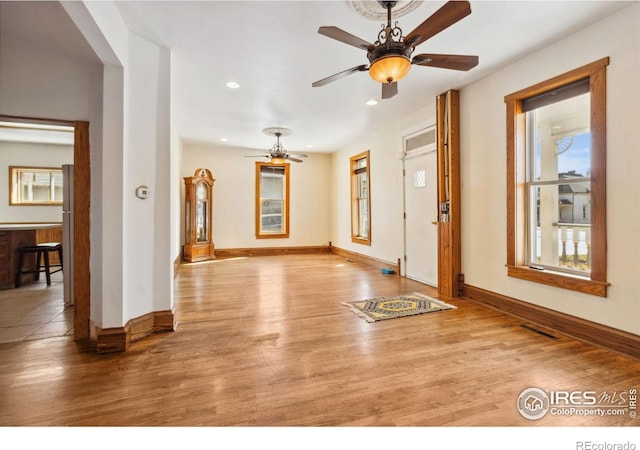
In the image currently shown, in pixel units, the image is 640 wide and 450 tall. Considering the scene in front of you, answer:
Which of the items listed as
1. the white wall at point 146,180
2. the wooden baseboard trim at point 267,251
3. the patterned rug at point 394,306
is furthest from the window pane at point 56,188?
the patterned rug at point 394,306

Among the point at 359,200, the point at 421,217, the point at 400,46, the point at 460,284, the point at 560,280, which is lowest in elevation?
the point at 460,284

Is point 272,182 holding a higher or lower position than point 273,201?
higher

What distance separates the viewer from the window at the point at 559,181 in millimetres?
2648

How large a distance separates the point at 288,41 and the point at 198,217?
17.1ft

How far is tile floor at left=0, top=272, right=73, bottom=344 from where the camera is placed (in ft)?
9.42

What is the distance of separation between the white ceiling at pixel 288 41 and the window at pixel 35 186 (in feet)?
14.2

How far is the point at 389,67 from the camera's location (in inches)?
86.8

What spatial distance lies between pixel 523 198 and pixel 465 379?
2.31 metres

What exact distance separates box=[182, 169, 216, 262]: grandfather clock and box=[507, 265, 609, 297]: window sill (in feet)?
20.4

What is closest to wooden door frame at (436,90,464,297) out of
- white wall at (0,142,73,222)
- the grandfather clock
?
the grandfather clock

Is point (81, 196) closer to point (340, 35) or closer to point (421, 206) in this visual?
point (340, 35)

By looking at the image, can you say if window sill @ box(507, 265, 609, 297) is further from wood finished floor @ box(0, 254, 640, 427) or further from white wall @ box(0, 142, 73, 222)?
white wall @ box(0, 142, 73, 222)

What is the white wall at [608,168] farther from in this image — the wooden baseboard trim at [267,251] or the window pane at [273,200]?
the window pane at [273,200]

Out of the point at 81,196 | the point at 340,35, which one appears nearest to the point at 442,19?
the point at 340,35
